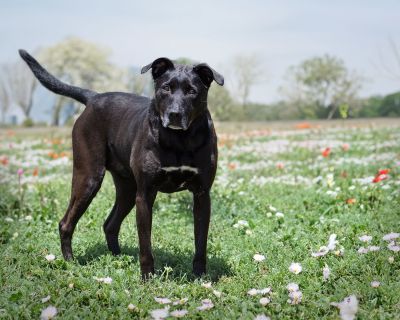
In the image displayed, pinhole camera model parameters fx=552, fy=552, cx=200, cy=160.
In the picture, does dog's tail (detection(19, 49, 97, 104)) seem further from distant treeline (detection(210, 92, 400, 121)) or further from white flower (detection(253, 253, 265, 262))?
distant treeline (detection(210, 92, 400, 121))

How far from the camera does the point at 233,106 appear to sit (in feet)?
92.4

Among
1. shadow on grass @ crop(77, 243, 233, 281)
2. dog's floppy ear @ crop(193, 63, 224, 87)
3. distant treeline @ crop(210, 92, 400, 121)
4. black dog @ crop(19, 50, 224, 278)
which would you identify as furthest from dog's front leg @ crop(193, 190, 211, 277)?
distant treeline @ crop(210, 92, 400, 121)

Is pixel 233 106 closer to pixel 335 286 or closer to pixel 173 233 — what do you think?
pixel 173 233

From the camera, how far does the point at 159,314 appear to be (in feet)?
11.6

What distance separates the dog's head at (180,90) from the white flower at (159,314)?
1.26 metres

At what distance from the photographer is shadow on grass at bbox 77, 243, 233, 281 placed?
15.3ft

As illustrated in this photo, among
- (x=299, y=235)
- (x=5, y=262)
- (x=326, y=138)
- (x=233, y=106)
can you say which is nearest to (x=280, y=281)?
(x=299, y=235)

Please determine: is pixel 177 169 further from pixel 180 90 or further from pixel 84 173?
pixel 84 173

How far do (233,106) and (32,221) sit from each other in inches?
876

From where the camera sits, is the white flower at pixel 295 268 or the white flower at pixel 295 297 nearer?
the white flower at pixel 295 297

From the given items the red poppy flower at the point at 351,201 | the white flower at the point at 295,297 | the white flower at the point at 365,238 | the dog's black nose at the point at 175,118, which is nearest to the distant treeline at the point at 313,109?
the red poppy flower at the point at 351,201

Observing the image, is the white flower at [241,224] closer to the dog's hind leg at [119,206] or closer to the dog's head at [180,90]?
the dog's hind leg at [119,206]

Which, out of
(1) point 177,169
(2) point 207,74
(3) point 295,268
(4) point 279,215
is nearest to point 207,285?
(3) point 295,268

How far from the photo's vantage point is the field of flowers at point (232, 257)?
12.4ft
